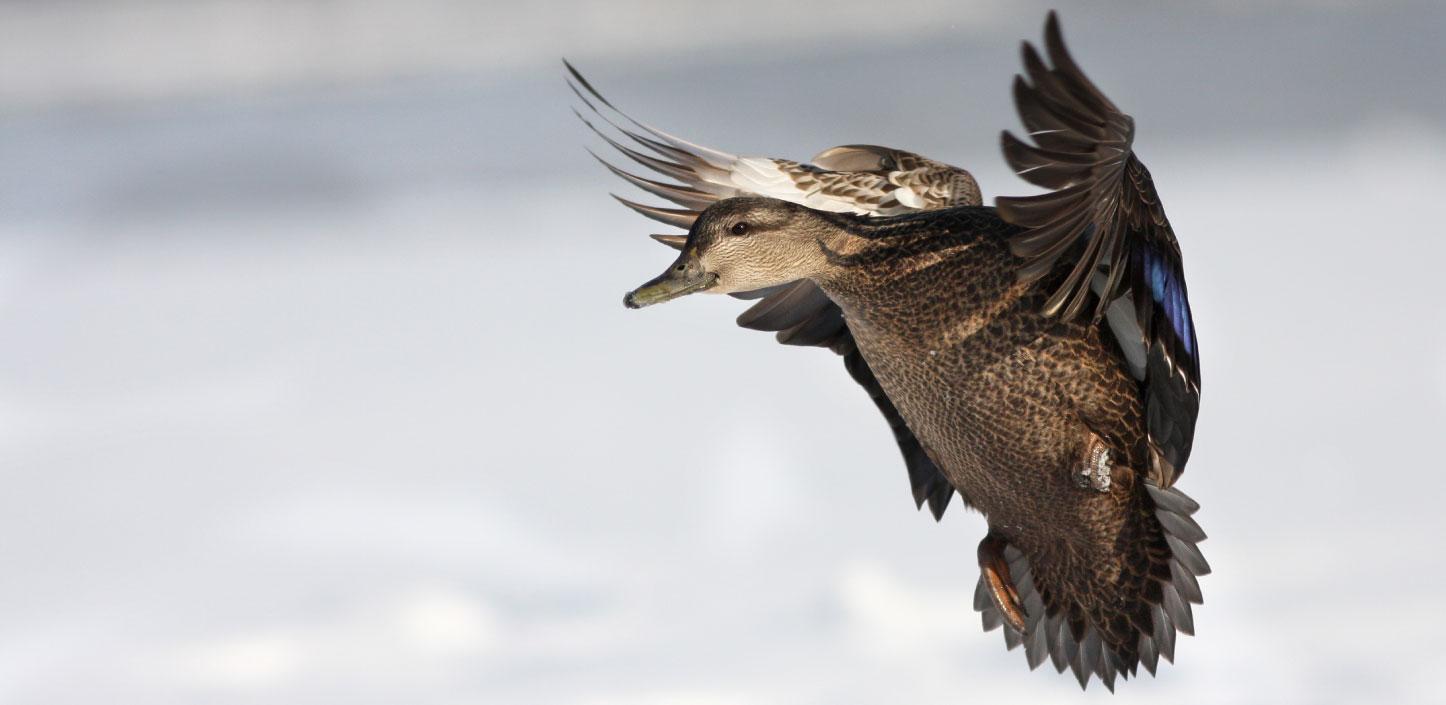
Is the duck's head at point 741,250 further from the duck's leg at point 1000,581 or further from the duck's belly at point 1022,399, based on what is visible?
the duck's leg at point 1000,581

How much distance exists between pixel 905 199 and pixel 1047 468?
162mm

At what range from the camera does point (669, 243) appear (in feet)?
2.59

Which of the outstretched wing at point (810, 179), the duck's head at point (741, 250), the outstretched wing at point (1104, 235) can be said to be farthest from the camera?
the outstretched wing at point (810, 179)

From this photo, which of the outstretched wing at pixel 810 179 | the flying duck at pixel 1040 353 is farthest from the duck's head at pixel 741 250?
the outstretched wing at pixel 810 179

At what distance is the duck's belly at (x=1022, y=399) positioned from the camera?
24.6 inches

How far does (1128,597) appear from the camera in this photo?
0.70 m

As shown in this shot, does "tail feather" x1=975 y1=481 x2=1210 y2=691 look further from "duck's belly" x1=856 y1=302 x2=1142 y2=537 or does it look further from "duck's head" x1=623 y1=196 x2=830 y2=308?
"duck's head" x1=623 y1=196 x2=830 y2=308

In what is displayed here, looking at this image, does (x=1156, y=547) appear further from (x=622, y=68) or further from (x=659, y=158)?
(x=622, y=68)

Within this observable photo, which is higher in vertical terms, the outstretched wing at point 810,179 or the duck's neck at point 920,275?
the outstretched wing at point 810,179

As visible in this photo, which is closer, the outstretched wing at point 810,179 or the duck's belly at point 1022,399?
the duck's belly at point 1022,399

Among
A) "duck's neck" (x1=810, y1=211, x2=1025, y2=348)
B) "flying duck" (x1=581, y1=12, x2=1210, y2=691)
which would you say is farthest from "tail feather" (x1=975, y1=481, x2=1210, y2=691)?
"duck's neck" (x1=810, y1=211, x2=1025, y2=348)

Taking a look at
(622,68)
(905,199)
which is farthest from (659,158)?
(622,68)

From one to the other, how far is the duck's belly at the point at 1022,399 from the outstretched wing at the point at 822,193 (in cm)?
8

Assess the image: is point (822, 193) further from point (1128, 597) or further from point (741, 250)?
point (1128, 597)
